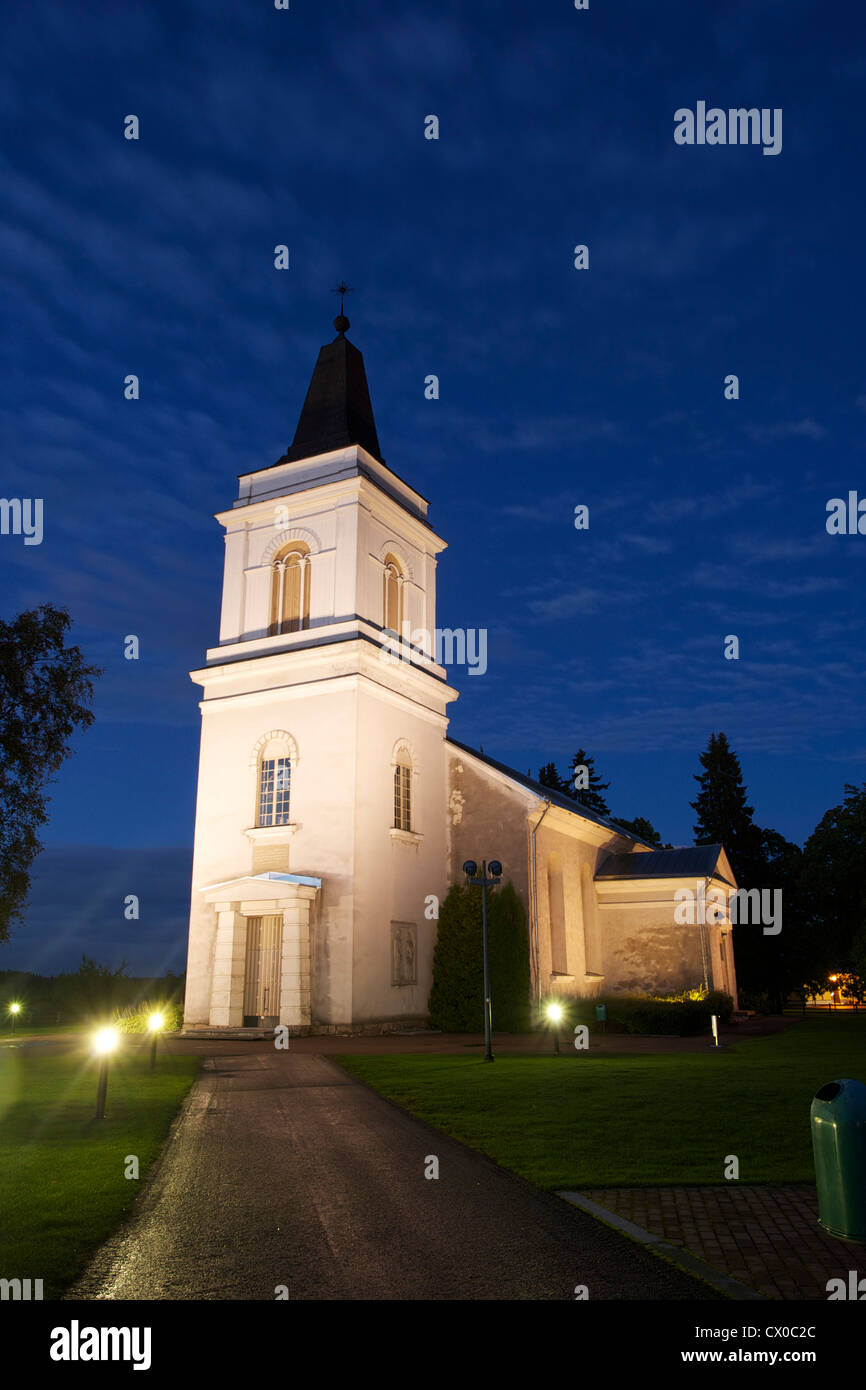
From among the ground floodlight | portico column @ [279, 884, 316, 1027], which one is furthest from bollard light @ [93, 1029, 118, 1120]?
portico column @ [279, 884, 316, 1027]

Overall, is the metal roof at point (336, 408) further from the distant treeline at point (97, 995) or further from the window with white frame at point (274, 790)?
the distant treeline at point (97, 995)

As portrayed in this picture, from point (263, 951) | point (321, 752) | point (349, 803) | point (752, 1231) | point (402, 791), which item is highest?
point (321, 752)

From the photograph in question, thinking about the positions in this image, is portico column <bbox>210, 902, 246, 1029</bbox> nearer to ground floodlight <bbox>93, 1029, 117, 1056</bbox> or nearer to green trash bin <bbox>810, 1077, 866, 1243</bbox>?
ground floodlight <bbox>93, 1029, 117, 1056</bbox>

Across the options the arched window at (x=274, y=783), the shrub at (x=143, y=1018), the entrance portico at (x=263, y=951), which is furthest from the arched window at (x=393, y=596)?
the shrub at (x=143, y=1018)

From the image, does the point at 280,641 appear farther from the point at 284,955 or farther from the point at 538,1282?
the point at 538,1282

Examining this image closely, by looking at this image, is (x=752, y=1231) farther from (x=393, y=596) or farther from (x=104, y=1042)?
(x=393, y=596)

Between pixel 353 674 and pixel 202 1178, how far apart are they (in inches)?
812

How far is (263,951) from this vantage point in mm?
27781

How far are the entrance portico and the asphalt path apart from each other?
15.3 meters

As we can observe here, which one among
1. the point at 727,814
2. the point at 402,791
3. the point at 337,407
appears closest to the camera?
the point at 402,791

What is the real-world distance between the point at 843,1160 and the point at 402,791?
81.8 ft

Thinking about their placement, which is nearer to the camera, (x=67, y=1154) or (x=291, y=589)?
(x=67, y=1154)

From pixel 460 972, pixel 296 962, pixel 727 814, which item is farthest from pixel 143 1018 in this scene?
pixel 727 814

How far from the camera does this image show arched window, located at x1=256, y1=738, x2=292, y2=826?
29203 mm
